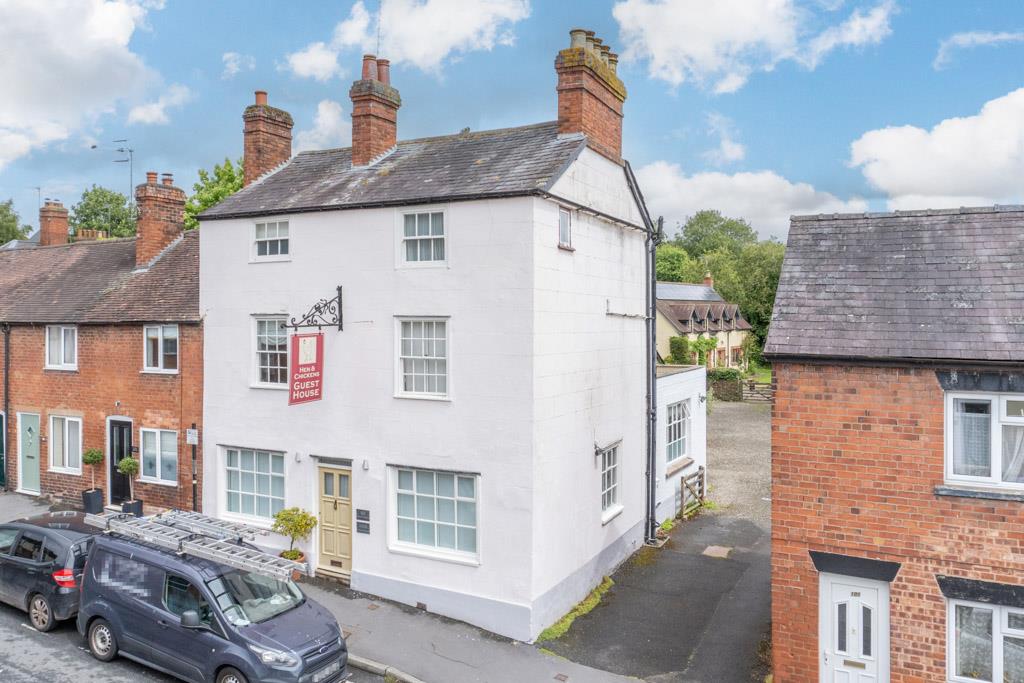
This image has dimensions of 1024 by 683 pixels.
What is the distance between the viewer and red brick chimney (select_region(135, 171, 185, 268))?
2012cm

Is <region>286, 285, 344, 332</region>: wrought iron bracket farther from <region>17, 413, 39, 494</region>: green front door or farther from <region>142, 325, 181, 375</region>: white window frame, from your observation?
<region>17, 413, 39, 494</region>: green front door

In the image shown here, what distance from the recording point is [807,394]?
990 centimetres

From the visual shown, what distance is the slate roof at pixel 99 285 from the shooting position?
1811cm

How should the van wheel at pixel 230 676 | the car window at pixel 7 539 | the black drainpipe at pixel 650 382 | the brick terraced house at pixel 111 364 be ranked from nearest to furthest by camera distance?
1. the van wheel at pixel 230 676
2. the car window at pixel 7 539
3. the brick terraced house at pixel 111 364
4. the black drainpipe at pixel 650 382

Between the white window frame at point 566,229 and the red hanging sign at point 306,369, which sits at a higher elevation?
the white window frame at point 566,229

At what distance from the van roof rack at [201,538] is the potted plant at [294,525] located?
2.28m

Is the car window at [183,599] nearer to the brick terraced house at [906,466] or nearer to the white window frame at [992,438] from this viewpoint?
the brick terraced house at [906,466]

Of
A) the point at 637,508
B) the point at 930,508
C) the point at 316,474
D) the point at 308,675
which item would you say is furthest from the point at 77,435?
the point at 930,508

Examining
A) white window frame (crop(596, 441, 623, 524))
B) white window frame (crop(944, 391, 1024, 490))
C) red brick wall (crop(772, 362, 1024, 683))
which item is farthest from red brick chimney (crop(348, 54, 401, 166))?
white window frame (crop(944, 391, 1024, 490))

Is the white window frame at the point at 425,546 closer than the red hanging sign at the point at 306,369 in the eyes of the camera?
Yes

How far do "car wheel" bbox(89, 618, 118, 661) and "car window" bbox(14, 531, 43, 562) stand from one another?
2009 mm

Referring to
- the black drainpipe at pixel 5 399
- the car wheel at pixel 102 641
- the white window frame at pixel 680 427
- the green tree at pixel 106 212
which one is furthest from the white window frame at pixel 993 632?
the green tree at pixel 106 212

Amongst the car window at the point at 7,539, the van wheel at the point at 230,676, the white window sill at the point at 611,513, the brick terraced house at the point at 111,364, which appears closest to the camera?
the van wheel at the point at 230,676

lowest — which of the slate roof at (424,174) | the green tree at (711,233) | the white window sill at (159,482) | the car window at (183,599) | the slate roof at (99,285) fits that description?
the car window at (183,599)
